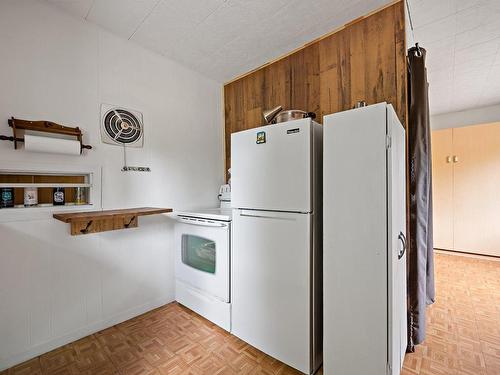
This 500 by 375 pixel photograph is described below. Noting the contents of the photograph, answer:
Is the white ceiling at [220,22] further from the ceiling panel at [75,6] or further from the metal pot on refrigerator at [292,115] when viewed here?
the metal pot on refrigerator at [292,115]

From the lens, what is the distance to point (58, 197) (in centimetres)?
174

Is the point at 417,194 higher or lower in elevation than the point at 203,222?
higher

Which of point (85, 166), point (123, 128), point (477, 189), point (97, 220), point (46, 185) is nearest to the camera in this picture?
point (46, 185)

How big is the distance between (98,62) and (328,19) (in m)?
1.92

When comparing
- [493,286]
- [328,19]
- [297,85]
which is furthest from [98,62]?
[493,286]

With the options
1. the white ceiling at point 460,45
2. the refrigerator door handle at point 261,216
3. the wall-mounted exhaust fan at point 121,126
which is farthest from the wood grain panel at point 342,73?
the wall-mounted exhaust fan at point 121,126

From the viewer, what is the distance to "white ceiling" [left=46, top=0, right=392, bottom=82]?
173cm

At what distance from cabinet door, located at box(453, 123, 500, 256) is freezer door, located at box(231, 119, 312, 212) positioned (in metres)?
3.97

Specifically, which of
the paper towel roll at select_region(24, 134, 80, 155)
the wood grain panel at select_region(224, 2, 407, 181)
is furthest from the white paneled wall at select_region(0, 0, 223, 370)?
the wood grain panel at select_region(224, 2, 407, 181)

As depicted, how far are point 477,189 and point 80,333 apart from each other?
17.9ft

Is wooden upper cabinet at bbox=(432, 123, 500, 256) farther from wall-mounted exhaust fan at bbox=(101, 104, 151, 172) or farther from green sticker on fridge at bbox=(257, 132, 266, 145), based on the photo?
wall-mounted exhaust fan at bbox=(101, 104, 151, 172)

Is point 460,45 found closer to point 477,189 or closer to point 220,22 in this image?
point 220,22

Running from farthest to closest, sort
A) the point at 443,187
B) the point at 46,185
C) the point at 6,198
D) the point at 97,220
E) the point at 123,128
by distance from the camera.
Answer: the point at 443,187
the point at 123,128
the point at 97,220
the point at 46,185
the point at 6,198

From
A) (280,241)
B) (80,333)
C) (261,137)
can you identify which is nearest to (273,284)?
(280,241)
